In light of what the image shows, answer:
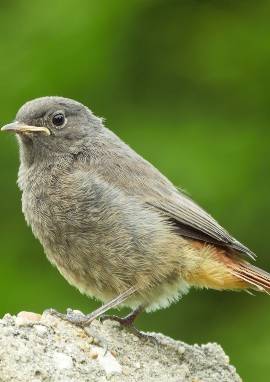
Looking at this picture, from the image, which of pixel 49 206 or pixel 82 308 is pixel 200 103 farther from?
pixel 49 206

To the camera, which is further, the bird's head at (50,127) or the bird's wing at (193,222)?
the bird's head at (50,127)

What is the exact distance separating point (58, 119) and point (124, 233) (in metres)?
1.01

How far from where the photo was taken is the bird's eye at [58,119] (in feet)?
25.6

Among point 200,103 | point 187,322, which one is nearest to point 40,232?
point 187,322

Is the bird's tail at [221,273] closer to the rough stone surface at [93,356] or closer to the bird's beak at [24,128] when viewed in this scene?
the rough stone surface at [93,356]

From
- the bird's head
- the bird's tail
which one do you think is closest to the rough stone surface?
the bird's tail

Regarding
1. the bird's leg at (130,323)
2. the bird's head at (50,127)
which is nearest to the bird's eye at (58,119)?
the bird's head at (50,127)

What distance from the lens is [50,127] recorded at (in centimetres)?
777

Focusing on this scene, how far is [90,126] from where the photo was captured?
7.91 metres

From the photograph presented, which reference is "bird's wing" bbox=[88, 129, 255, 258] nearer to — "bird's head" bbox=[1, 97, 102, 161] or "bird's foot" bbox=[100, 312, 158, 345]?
"bird's head" bbox=[1, 97, 102, 161]

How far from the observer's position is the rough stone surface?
6125 millimetres

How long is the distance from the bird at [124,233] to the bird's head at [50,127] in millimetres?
28

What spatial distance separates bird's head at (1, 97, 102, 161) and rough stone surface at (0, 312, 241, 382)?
123 centimetres

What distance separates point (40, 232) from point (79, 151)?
0.62 metres
